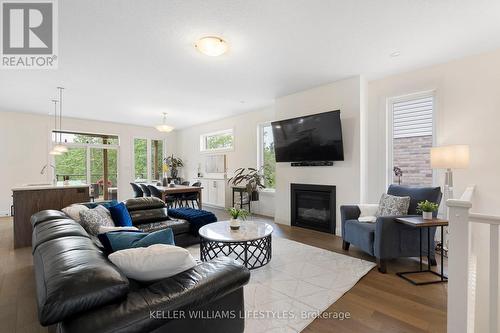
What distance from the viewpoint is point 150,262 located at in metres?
1.29

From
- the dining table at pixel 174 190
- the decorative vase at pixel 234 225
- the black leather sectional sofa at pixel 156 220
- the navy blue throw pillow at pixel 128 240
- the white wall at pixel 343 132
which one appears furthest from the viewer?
the dining table at pixel 174 190

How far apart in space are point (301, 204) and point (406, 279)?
2.42 metres

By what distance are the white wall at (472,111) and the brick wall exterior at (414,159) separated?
184 millimetres

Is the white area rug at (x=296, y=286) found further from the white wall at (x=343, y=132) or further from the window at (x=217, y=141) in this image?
the window at (x=217, y=141)

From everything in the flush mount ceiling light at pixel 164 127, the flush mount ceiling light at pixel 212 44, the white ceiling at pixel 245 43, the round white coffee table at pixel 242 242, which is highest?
the white ceiling at pixel 245 43

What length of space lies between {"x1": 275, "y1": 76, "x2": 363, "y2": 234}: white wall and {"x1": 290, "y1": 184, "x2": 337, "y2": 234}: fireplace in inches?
4.3

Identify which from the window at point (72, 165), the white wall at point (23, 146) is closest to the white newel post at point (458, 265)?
the window at point (72, 165)

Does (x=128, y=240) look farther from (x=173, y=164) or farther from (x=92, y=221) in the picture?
(x=173, y=164)

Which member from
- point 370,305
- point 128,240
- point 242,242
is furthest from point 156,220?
point 370,305

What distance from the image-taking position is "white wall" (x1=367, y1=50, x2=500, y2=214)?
321 centimetres

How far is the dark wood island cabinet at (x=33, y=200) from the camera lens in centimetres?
382

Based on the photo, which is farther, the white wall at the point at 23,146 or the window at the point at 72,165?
the window at the point at 72,165

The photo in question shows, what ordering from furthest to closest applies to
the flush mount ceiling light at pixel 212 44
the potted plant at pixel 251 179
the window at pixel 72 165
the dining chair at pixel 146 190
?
the window at pixel 72 165, the dining chair at pixel 146 190, the potted plant at pixel 251 179, the flush mount ceiling light at pixel 212 44

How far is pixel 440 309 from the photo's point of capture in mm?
2096
